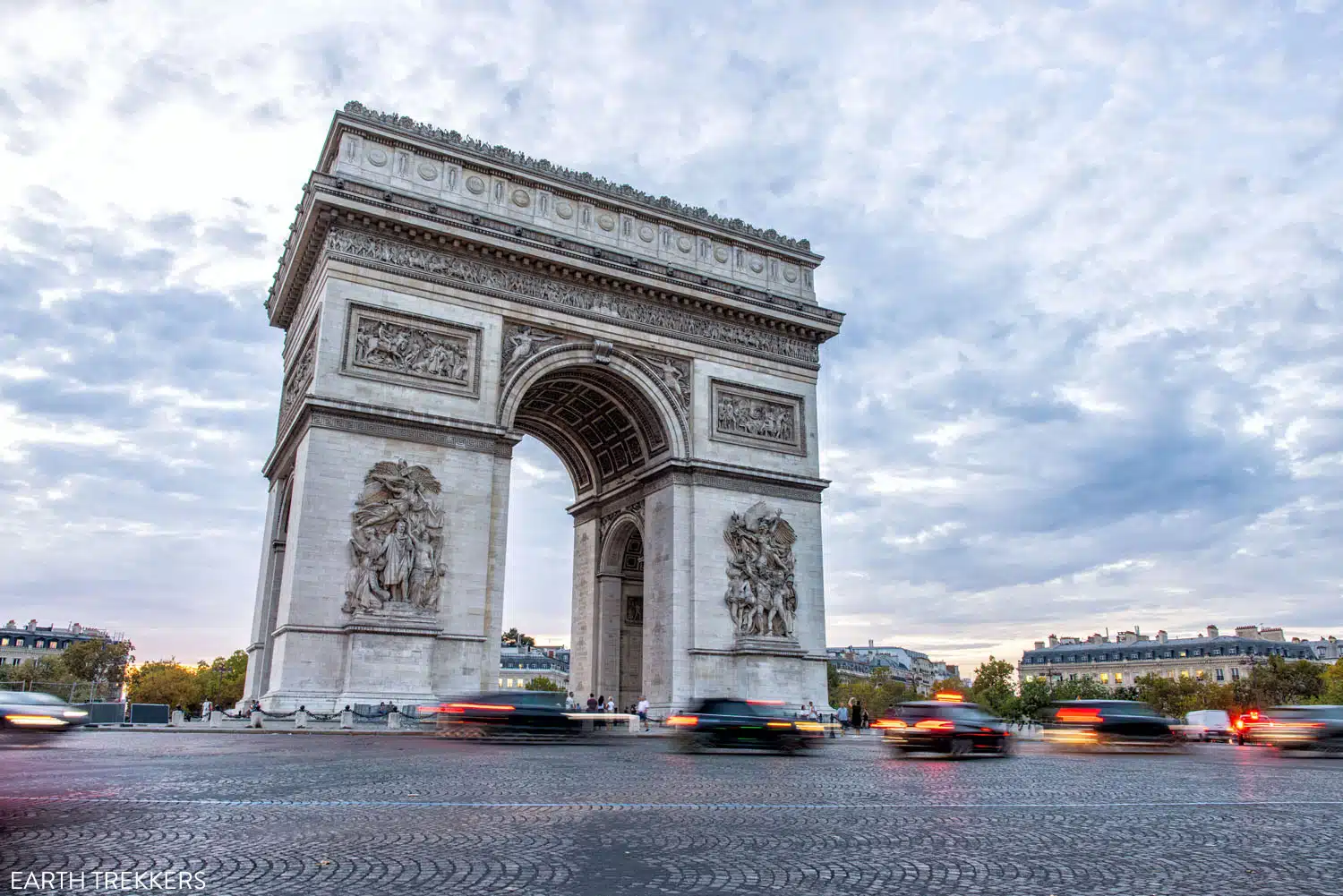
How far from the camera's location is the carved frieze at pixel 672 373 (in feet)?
106

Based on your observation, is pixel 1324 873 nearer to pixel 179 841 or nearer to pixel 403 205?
pixel 179 841

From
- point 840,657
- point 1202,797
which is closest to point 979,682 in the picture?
point 840,657

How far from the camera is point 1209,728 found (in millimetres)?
37438

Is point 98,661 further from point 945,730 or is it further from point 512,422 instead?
point 945,730

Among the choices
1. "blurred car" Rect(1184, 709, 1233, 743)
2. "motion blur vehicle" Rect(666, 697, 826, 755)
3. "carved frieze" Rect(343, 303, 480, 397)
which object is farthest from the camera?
"blurred car" Rect(1184, 709, 1233, 743)

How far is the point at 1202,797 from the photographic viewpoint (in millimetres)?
9773

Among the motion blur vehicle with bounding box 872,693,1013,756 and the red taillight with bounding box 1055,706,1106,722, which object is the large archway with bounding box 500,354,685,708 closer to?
the red taillight with bounding box 1055,706,1106,722

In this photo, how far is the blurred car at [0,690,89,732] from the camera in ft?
55.2

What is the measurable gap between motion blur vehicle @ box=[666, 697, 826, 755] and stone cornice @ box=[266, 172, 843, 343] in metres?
16.2

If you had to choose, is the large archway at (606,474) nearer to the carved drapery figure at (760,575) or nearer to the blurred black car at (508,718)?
the carved drapery figure at (760,575)

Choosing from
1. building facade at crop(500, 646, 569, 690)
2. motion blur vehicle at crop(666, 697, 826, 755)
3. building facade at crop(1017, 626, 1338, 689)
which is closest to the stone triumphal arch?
motion blur vehicle at crop(666, 697, 826, 755)

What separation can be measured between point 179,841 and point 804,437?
1159 inches

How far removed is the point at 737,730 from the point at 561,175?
65.2 ft

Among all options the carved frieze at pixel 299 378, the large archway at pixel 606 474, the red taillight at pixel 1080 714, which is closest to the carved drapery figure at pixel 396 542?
the carved frieze at pixel 299 378
